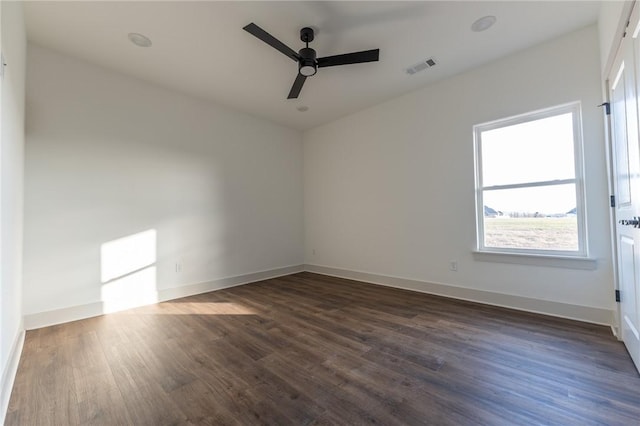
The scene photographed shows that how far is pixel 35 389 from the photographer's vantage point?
5.69 ft

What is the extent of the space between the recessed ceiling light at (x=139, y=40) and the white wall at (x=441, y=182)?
316 centimetres

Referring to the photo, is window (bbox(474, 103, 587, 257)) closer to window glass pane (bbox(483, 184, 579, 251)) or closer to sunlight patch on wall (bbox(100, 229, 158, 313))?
window glass pane (bbox(483, 184, 579, 251))

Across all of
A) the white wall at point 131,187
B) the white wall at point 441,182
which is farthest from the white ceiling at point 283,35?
the white wall at point 131,187

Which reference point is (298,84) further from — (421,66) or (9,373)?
(9,373)

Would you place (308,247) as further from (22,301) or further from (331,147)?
(22,301)

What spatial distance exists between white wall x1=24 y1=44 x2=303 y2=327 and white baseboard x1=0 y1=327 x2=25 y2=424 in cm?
69

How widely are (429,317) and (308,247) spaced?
313cm

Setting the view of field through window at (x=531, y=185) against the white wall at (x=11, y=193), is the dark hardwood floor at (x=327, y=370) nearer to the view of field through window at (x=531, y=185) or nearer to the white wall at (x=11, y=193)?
the white wall at (x=11, y=193)

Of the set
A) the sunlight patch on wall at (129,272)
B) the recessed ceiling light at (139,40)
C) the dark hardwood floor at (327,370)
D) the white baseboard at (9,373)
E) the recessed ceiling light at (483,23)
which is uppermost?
the recessed ceiling light at (139,40)

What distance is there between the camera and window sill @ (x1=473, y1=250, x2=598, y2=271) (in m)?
2.64

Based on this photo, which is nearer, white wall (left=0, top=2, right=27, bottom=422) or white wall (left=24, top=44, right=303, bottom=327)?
white wall (left=0, top=2, right=27, bottom=422)

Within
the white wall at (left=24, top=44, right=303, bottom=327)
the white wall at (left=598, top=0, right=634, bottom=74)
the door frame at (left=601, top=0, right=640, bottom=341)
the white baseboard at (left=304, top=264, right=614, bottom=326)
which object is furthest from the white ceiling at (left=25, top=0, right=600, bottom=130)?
the white baseboard at (left=304, top=264, right=614, bottom=326)

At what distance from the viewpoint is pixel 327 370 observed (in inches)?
74.7

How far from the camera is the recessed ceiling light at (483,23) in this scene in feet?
8.29
